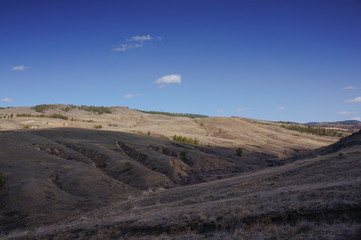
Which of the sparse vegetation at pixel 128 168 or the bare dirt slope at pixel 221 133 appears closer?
the sparse vegetation at pixel 128 168

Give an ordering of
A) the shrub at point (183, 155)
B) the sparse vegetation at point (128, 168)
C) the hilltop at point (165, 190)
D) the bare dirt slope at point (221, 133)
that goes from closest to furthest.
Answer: the hilltop at point (165, 190) < the sparse vegetation at point (128, 168) < the shrub at point (183, 155) < the bare dirt slope at point (221, 133)

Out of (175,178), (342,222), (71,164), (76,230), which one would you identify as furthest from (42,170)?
(342,222)

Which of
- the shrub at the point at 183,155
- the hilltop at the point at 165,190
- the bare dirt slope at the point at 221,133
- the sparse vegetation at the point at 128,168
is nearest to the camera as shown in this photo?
the hilltop at the point at 165,190

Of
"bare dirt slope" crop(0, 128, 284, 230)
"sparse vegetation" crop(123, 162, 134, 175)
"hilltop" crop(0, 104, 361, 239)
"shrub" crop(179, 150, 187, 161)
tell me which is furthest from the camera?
"shrub" crop(179, 150, 187, 161)

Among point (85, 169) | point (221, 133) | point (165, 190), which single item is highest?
point (221, 133)

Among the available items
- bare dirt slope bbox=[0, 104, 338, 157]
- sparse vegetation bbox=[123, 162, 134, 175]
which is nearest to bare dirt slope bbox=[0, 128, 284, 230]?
sparse vegetation bbox=[123, 162, 134, 175]

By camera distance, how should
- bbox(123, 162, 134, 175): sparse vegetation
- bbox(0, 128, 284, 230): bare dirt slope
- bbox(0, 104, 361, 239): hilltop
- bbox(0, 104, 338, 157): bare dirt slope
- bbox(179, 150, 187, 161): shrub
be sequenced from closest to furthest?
bbox(0, 104, 361, 239): hilltop, bbox(0, 128, 284, 230): bare dirt slope, bbox(123, 162, 134, 175): sparse vegetation, bbox(179, 150, 187, 161): shrub, bbox(0, 104, 338, 157): bare dirt slope

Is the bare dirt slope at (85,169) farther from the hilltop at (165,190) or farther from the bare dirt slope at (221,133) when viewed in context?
the bare dirt slope at (221,133)

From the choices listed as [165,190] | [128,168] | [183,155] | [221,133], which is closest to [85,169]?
[128,168]

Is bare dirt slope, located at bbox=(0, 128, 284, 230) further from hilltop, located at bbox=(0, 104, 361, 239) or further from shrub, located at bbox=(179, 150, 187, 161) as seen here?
hilltop, located at bbox=(0, 104, 361, 239)

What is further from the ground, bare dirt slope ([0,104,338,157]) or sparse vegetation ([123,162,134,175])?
bare dirt slope ([0,104,338,157])

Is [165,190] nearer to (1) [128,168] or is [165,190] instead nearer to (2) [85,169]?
(2) [85,169]

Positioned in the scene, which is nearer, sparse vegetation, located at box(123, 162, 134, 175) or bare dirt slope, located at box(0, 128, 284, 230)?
bare dirt slope, located at box(0, 128, 284, 230)

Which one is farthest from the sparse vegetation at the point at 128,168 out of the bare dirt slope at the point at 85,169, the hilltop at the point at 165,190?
the hilltop at the point at 165,190
